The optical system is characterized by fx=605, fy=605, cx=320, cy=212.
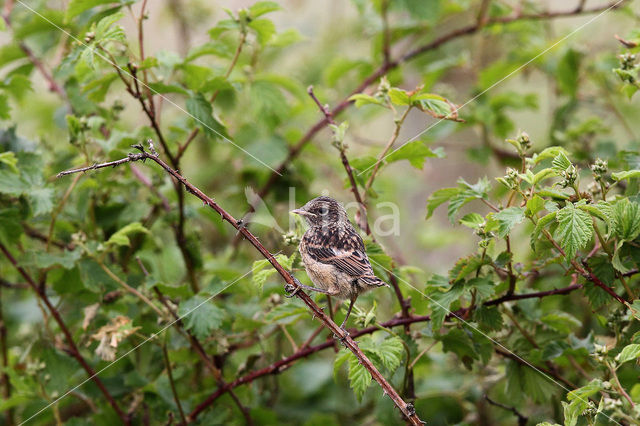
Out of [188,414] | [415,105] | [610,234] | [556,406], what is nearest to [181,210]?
[188,414]

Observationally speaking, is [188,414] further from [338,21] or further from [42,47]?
[338,21]

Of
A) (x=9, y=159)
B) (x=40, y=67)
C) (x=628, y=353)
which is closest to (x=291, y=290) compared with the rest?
(x=628, y=353)

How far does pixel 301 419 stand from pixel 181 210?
1691 millimetres

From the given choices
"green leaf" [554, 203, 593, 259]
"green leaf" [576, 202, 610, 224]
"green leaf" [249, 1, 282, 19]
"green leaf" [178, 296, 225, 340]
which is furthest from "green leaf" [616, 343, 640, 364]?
"green leaf" [249, 1, 282, 19]

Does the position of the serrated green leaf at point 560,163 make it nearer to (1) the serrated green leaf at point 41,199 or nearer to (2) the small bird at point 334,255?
(2) the small bird at point 334,255

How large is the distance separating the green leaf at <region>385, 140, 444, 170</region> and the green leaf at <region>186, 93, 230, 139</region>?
838mm

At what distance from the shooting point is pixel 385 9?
13.0 feet

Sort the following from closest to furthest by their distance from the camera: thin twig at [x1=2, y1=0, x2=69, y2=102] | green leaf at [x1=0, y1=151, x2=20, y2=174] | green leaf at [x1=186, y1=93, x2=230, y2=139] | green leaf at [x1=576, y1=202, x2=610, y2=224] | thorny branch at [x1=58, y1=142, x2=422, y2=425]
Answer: thorny branch at [x1=58, y1=142, x2=422, y2=425], green leaf at [x1=576, y1=202, x2=610, y2=224], green leaf at [x1=0, y1=151, x2=20, y2=174], green leaf at [x1=186, y1=93, x2=230, y2=139], thin twig at [x1=2, y1=0, x2=69, y2=102]

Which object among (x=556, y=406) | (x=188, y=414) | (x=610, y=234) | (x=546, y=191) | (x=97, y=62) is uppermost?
(x=97, y=62)

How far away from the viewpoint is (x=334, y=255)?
8.42ft

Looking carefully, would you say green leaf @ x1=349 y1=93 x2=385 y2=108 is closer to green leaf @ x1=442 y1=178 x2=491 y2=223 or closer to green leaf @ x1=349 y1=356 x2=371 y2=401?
green leaf @ x1=442 y1=178 x2=491 y2=223

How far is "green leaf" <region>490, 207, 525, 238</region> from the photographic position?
2138 mm

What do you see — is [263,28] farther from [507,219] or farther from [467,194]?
[507,219]

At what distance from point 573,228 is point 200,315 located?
5.34 feet
